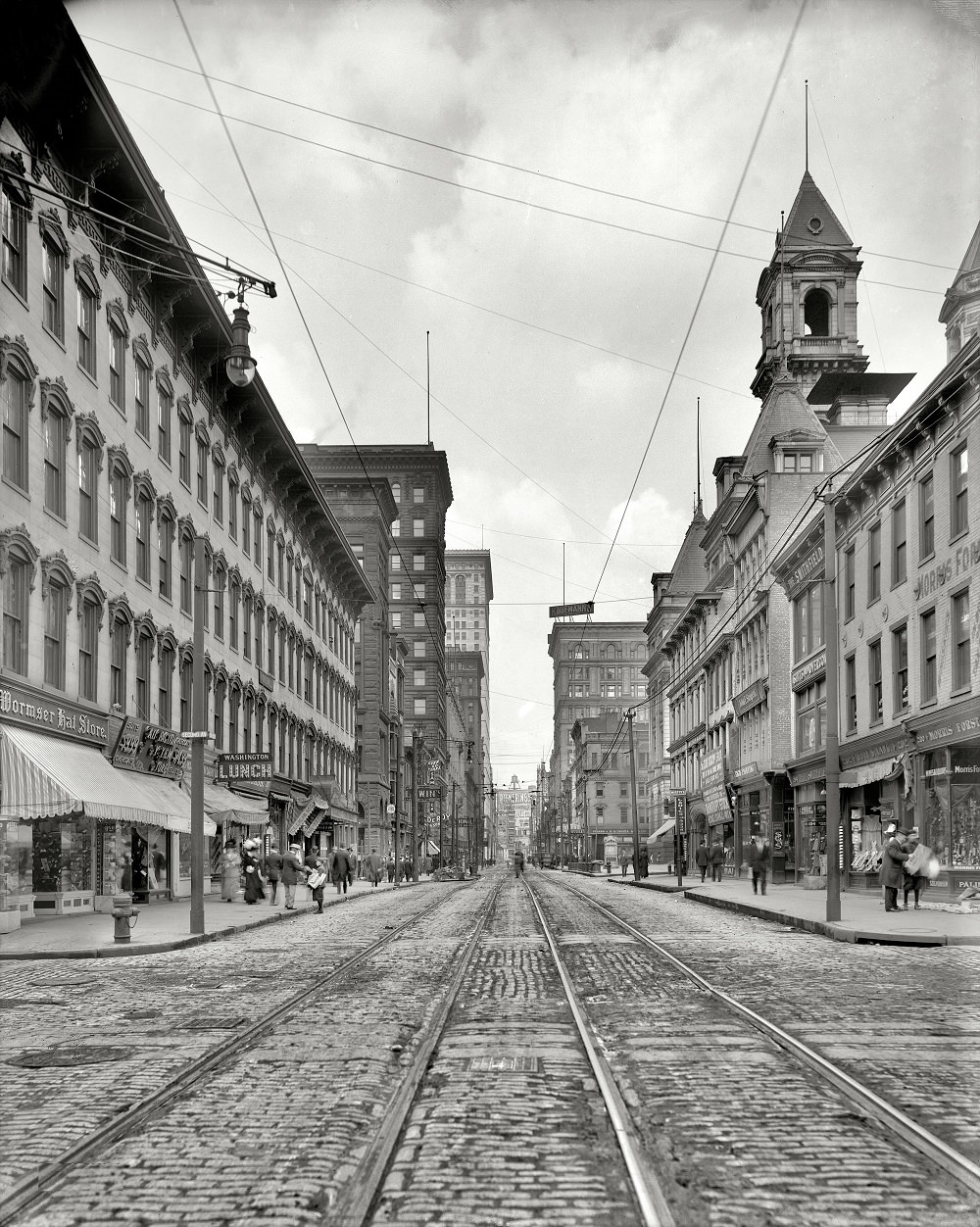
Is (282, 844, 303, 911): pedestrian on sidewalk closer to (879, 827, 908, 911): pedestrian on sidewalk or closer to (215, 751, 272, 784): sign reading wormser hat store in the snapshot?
(215, 751, 272, 784): sign reading wormser hat store

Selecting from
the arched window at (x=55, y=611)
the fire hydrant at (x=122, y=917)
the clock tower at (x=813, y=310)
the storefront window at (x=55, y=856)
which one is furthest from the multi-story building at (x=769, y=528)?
the fire hydrant at (x=122, y=917)

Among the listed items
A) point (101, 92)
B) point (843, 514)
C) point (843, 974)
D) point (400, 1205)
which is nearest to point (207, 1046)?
point (400, 1205)

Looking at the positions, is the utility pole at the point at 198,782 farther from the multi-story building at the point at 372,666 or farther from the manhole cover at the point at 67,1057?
the multi-story building at the point at 372,666

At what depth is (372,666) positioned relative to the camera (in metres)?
82.7

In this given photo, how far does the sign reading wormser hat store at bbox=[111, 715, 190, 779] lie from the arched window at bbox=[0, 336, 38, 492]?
7.57 meters

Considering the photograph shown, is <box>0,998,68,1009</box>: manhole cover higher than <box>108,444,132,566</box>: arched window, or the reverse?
<box>108,444,132,566</box>: arched window

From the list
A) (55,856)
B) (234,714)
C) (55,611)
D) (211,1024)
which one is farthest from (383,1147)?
(234,714)

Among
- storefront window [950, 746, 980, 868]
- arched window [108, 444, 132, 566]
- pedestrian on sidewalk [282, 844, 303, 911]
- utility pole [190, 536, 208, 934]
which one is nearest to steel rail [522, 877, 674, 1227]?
utility pole [190, 536, 208, 934]

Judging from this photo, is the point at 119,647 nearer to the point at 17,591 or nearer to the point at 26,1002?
the point at 17,591

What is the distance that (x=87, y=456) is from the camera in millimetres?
27656

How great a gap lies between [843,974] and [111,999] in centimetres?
807

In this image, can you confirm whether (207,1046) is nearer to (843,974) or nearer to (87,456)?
(843,974)

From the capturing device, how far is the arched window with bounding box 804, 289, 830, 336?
70.6m

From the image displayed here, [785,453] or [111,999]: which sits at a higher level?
[785,453]
